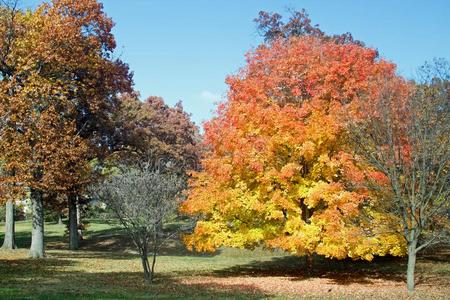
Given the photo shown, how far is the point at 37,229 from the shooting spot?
2903 centimetres

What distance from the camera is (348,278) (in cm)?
2306

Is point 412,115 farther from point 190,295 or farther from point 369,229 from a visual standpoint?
point 190,295

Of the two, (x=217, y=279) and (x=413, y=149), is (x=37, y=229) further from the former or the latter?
(x=413, y=149)

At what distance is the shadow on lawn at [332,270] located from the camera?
76.8 feet

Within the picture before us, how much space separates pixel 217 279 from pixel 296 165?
6.64 metres

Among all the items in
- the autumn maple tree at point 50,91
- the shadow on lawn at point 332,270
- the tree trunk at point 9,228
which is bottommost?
the shadow on lawn at point 332,270

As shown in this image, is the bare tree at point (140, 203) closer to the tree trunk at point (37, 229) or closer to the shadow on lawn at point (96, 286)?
the shadow on lawn at point (96, 286)

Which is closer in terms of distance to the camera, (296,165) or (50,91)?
(296,165)

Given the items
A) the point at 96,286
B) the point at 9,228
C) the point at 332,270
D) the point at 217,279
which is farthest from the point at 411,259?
the point at 9,228

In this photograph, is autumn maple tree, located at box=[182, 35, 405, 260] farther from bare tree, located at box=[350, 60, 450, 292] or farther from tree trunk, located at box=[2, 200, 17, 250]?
tree trunk, located at box=[2, 200, 17, 250]

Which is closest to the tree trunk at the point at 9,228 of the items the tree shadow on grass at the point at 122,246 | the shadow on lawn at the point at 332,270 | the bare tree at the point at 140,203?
the tree shadow on grass at the point at 122,246

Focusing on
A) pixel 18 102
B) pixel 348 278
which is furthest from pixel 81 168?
pixel 348 278

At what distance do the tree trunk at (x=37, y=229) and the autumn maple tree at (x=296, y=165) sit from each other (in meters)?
11.3

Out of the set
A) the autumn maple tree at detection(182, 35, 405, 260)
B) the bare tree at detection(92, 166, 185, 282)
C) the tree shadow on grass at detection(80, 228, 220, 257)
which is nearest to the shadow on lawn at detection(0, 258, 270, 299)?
the bare tree at detection(92, 166, 185, 282)
